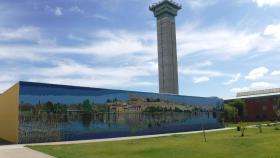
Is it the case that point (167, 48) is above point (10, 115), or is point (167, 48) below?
above

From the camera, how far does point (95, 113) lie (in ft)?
164

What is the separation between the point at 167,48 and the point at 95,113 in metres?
96.6

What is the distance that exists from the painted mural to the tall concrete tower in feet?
238

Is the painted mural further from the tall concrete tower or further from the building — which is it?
the tall concrete tower

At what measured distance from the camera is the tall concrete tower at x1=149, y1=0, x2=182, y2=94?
143 m

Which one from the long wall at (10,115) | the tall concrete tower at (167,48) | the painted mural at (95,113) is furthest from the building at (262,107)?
the long wall at (10,115)

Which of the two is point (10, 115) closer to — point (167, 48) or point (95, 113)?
point (95, 113)

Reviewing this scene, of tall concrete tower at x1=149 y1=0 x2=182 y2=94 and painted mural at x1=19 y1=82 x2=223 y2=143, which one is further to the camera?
tall concrete tower at x1=149 y1=0 x2=182 y2=94

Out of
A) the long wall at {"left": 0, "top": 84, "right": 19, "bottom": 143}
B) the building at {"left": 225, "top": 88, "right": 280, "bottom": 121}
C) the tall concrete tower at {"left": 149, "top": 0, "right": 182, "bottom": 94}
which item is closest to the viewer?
the long wall at {"left": 0, "top": 84, "right": 19, "bottom": 143}

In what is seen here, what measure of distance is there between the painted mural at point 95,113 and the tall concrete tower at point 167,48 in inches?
2860

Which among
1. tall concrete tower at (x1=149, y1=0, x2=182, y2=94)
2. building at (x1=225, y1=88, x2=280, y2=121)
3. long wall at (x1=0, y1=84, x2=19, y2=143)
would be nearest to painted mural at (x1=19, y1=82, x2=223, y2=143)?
long wall at (x1=0, y1=84, x2=19, y2=143)

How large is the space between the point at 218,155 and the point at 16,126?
88.4 ft

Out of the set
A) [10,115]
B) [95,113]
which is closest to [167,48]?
[95,113]

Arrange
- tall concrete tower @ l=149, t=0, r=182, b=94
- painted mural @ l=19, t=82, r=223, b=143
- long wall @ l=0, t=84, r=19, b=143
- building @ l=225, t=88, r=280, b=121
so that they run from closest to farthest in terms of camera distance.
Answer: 1. long wall @ l=0, t=84, r=19, b=143
2. painted mural @ l=19, t=82, r=223, b=143
3. building @ l=225, t=88, r=280, b=121
4. tall concrete tower @ l=149, t=0, r=182, b=94
